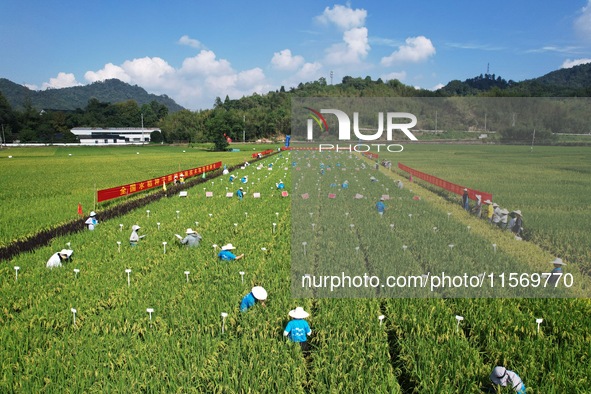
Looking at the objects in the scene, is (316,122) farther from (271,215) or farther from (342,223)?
(271,215)

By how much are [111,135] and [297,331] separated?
104587 mm

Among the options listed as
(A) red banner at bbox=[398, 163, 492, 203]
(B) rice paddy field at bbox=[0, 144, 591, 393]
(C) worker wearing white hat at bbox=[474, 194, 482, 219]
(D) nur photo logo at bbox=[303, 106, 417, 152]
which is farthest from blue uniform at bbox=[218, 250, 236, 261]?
(A) red banner at bbox=[398, 163, 492, 203]

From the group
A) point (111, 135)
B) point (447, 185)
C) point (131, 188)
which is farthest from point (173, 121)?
point (447, 185)

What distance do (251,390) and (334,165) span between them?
1113 inches

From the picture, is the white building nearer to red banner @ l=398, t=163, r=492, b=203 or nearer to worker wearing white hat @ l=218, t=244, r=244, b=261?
red banner @ l=398, t=163, r=492, b=203

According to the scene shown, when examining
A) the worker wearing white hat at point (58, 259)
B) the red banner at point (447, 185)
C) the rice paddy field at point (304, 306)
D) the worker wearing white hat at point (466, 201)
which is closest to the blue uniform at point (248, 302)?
the rice paddy field at point (304, 306)

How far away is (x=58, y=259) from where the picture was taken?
9.47 m

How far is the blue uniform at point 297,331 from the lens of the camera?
5871 millimetres

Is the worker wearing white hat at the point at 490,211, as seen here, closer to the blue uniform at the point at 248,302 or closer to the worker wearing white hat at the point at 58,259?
A: the blue uniform at the point at 248,302

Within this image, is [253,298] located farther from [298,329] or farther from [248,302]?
[298,329]

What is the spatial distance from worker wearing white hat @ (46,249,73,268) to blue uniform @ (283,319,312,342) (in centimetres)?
595

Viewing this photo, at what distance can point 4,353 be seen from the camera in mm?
5656

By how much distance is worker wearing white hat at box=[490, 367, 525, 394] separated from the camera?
4676mm

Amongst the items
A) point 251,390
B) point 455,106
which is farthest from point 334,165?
point 251,390
